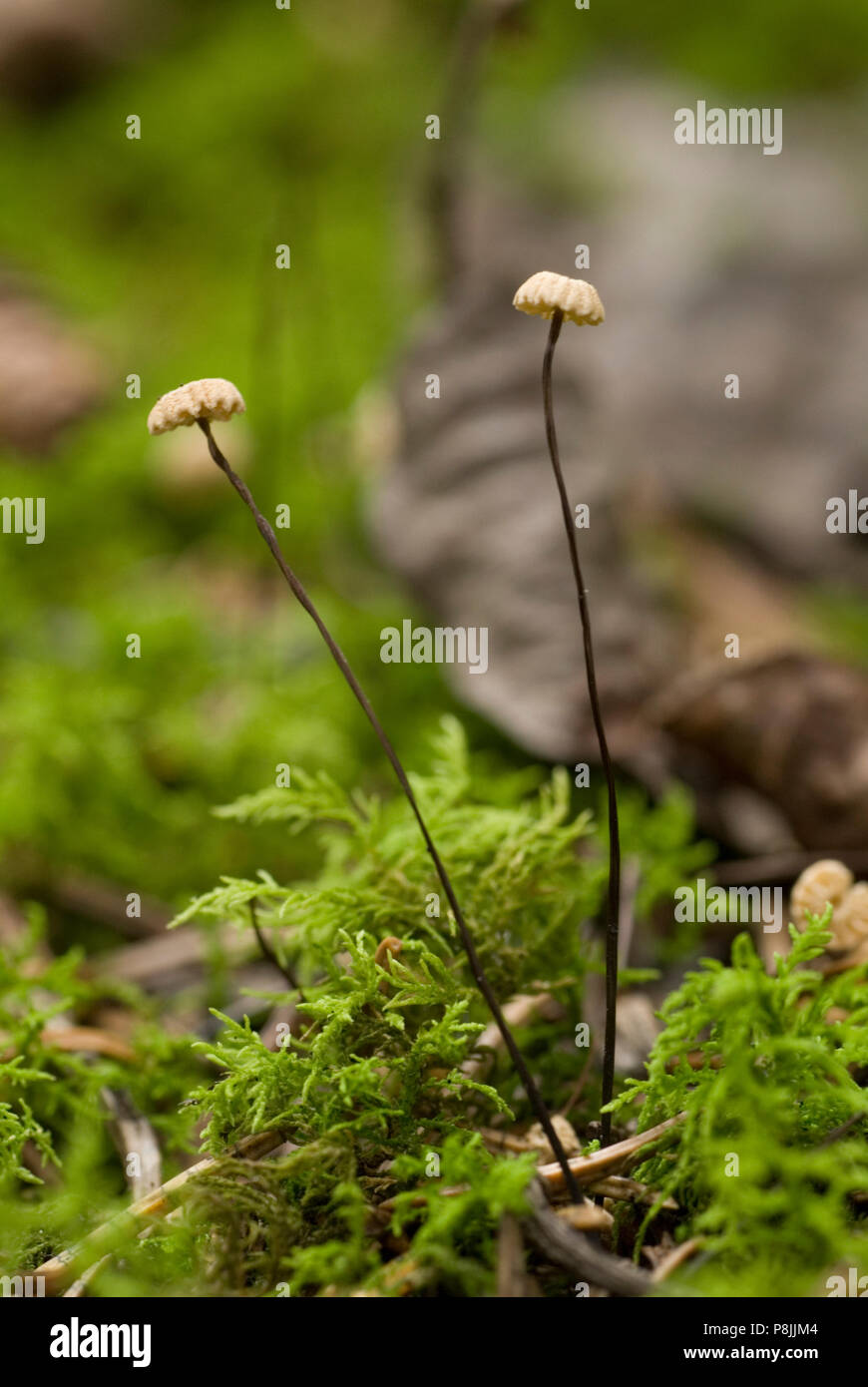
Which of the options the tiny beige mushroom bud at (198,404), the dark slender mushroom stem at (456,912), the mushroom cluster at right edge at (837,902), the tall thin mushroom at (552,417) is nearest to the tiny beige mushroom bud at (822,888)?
the mushroom cluster at right edge at (837,902)

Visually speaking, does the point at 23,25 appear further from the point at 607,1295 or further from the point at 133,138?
the point at 607,1295

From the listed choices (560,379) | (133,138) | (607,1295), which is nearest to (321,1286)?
(607,1295)

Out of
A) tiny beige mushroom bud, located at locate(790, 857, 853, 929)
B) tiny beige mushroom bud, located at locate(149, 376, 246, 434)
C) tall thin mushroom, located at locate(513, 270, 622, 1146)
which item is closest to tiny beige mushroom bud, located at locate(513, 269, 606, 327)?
tall thin mushroom, located at locate(513, 270, 622, 1146)

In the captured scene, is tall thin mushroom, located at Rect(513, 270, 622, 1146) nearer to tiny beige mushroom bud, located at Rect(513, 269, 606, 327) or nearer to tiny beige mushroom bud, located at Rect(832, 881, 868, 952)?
tiny beige mushroom bud, located at Rect(513, 269, 606, 327)

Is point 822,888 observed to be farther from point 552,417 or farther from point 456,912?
point 552,417

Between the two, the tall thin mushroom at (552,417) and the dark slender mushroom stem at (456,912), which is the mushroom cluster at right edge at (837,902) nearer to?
the tall thin mushroom at (552,417)
